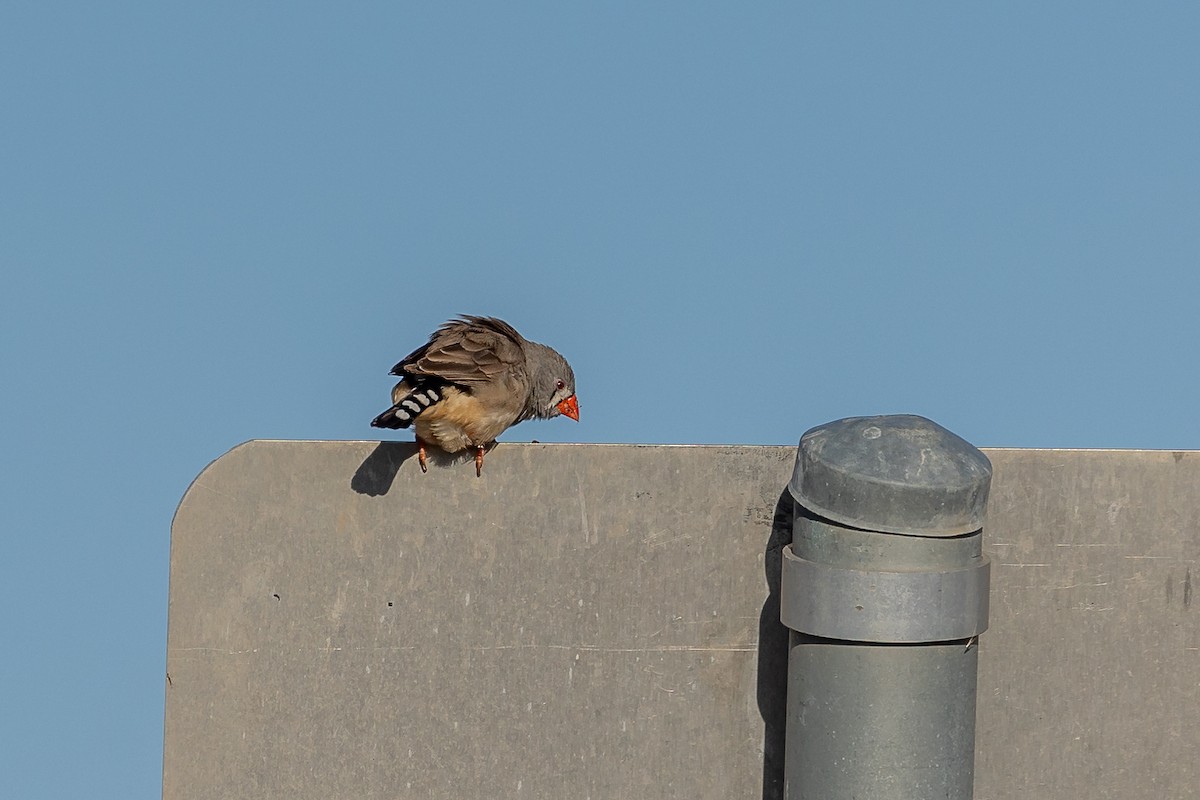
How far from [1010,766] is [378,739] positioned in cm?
172

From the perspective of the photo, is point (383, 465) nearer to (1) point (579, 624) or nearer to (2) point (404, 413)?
(2) point (404, 413)

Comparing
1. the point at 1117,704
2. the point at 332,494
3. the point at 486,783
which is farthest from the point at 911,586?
the point at 332,494

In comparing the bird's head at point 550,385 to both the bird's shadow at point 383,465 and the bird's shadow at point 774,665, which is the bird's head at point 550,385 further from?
the bird's shadow at point 774,665

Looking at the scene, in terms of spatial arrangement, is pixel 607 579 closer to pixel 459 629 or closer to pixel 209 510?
pixel 459 629

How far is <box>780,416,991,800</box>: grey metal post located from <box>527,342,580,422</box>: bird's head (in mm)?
2328

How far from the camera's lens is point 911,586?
3.01 metres

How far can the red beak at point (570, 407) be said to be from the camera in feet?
18.8

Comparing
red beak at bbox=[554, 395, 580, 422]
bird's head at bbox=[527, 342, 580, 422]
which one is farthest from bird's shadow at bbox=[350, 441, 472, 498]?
red beak at bbox=[554, 395, 580, 422]

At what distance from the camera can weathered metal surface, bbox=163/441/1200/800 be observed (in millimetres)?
3400

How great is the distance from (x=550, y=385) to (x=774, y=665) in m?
2.28

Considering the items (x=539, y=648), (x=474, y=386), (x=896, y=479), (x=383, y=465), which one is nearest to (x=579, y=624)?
(x=539, y=648)

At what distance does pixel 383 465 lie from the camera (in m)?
3.47

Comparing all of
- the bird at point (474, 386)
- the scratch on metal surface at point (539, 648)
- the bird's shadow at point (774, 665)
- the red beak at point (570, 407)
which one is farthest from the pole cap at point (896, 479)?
the red beak at point (570, 407)

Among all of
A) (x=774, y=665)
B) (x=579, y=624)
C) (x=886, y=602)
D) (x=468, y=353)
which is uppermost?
(x=468, y=353)
